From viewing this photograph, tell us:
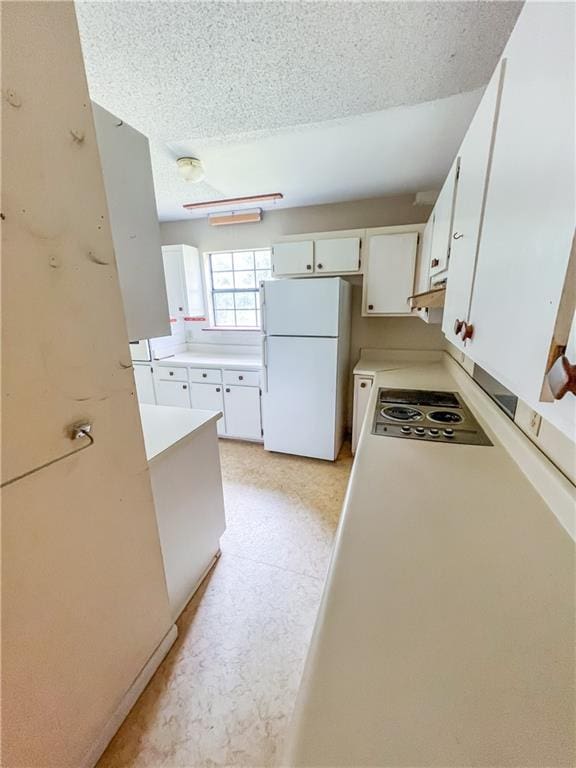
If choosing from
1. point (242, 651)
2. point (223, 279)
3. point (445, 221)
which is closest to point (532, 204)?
point (445, 221)

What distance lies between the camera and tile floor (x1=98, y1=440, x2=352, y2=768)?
107 centimetres

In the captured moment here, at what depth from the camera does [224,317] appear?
374cm

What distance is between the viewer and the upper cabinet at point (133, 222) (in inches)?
42.0

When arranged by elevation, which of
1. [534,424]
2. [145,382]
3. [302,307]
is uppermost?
[302,307]

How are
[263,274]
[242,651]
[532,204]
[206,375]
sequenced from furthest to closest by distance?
[263,274], [206,375], [242,651], [532,204]

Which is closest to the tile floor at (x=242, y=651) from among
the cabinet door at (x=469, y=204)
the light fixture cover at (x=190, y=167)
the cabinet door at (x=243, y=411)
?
the cabinet door at (x=243, y=411)

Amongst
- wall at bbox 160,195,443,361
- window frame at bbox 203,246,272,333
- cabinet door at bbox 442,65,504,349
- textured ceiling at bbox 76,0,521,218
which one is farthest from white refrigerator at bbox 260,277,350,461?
cabinet door at bbox 442,65,504,349

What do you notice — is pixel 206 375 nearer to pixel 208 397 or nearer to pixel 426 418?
pixel 208 397

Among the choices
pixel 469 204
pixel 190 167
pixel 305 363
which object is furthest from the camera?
pixel 305 363

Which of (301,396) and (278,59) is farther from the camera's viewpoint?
(301,396)

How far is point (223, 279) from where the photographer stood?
363cm

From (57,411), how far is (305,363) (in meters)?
2.05

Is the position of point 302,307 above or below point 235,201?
below

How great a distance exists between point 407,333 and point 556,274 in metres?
2.73
